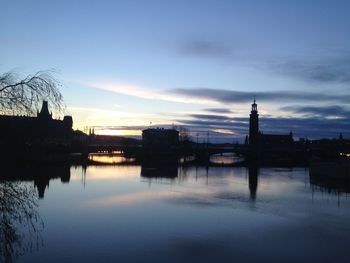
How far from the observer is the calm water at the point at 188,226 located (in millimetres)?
22562

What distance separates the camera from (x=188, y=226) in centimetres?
3031

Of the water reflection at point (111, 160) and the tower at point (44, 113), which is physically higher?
the tower at point (44, 113)

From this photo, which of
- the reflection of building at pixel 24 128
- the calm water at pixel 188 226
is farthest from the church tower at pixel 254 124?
the reflection of building at pixel 24 128

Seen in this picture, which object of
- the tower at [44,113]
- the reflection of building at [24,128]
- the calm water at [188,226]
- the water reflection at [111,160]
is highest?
the tower at [44,113]

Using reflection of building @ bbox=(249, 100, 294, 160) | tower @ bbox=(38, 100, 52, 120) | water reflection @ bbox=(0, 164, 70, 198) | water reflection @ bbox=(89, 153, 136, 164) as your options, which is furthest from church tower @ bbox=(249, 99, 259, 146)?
tower @ bbox=(38, 100, 52, 120)

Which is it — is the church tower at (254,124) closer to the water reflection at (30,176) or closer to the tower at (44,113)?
the water reflection at (30,176)

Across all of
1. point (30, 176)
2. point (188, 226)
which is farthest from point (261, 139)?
point (30, 176)

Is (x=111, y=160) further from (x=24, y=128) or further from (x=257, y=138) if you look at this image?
(x=24, y=128)

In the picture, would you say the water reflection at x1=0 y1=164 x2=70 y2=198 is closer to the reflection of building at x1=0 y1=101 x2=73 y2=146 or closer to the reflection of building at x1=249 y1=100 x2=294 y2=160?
the reflection of building at x1=0 y1=101 x2=73 y2=146

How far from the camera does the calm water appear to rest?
22.6 meters

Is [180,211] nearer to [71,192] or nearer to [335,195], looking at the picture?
[71,192]

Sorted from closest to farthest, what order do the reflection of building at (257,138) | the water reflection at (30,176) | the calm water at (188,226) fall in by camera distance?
the water reflection at (30,176)
the calm water at (188,226)
the reflection of building at (257,138)

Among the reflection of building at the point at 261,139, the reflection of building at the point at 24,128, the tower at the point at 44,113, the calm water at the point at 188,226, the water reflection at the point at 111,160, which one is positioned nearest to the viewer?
the reflection of building at the point at 24,128

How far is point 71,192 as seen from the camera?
4919 centimetres
